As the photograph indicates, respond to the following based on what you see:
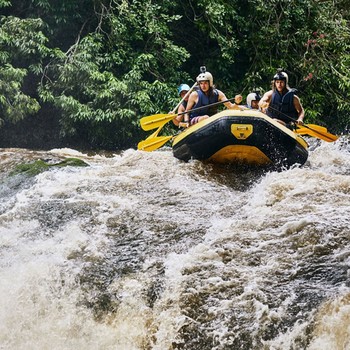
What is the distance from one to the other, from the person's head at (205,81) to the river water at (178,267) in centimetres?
226

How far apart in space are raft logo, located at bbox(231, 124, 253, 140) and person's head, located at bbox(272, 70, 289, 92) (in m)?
1.50

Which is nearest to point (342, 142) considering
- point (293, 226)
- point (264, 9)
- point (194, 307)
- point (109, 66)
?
point (264, 9)

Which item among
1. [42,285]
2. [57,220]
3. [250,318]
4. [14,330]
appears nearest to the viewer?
[250,318]

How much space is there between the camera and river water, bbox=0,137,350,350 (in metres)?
3.56

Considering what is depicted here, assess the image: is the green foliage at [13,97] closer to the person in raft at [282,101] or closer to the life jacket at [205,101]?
the life jacket at [205,101]

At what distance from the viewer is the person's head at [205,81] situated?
7801 mm

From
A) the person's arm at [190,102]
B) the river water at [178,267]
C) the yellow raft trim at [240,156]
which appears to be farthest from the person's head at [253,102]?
the river water at [178,267]

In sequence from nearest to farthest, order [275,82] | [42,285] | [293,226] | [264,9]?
[42,285]
[293,226]
[275,82]
[264,9]

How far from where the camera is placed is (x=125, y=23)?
11.3 m

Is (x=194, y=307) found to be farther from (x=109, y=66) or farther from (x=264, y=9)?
(x=264, y=9)

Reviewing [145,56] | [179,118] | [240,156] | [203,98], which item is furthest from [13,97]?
[240,156]

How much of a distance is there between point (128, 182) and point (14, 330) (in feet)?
8.66

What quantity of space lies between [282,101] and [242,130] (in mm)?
1529

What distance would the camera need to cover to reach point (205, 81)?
25.7 ft
